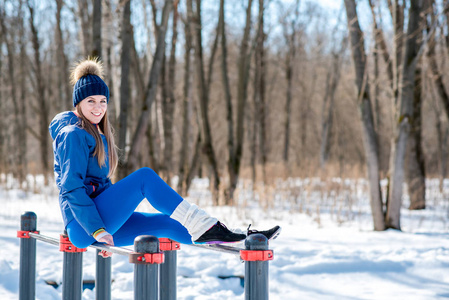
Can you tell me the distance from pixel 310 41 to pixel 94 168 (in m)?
22.8

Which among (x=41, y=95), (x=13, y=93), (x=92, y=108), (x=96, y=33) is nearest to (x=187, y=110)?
(x=41, y=95)

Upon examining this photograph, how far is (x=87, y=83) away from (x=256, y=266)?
142 centimetres

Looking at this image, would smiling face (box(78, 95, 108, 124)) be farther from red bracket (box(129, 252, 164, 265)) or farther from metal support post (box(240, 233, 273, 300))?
metal support post (box(240, 233, 273, 300))

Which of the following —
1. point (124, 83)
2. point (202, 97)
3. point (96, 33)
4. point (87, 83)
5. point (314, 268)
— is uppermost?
point (96, 33)

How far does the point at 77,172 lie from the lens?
2520 millimetres

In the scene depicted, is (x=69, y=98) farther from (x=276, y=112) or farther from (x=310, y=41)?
(x=276, y=112)

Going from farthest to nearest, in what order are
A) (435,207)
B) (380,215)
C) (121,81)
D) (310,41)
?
(310,41)
(435,207)
(121,81)
(380,215)

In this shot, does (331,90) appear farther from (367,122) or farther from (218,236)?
(218,236)

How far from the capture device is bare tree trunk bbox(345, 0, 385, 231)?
21.3ft

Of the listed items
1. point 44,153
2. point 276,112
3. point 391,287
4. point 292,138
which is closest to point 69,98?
point 44,153

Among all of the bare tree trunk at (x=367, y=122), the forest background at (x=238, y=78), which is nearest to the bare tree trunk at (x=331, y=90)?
the forest background at (x=238, y=78)

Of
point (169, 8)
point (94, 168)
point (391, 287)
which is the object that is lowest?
point (391, 287)

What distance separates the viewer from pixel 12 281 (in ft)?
13.9

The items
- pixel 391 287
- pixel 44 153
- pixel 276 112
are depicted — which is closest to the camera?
pixel 391 287
